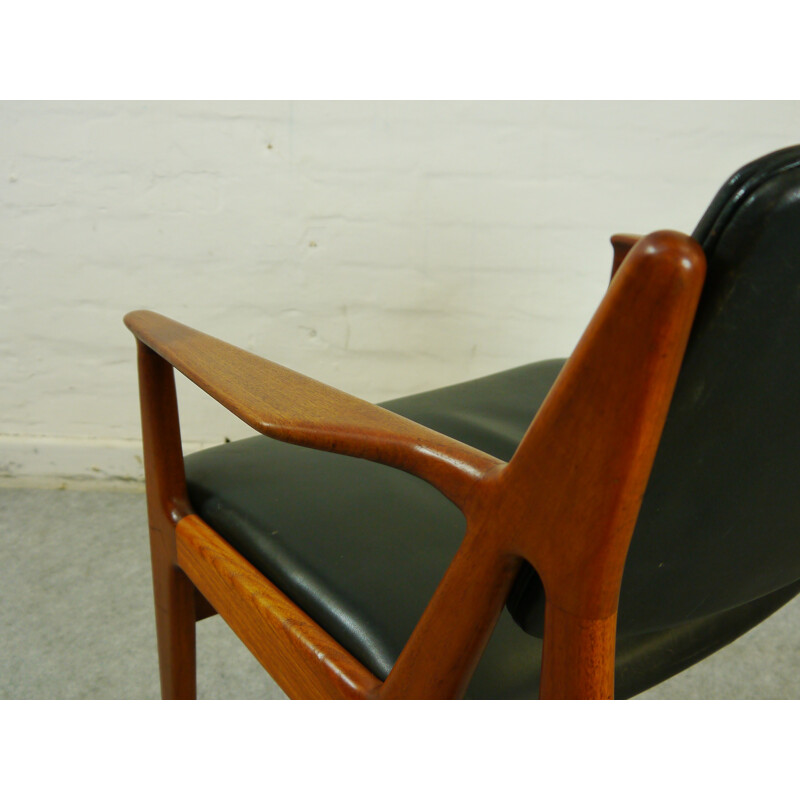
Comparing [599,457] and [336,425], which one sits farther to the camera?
[336,425]

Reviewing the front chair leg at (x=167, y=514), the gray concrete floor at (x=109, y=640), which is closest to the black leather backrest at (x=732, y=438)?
the front chair leg at (x=167, y=514)

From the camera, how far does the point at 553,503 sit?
358 millimetres

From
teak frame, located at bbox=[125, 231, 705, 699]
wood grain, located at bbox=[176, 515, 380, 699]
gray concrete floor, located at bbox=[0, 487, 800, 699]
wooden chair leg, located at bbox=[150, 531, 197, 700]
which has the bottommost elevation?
gray concrete floor, located at bbox=[0, 487, 800, 699]

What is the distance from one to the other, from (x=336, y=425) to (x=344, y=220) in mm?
1090

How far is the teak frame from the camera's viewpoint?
1.00 feet

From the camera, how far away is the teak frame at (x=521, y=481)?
31 centimetres

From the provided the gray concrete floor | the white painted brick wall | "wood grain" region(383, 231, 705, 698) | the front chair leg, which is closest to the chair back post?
"wood grain" region(383, 231, 705, 698)

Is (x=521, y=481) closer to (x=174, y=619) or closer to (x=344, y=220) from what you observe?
(x=174, y=619)

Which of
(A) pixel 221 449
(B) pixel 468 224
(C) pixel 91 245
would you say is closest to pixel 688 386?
(A) pixel 221 449

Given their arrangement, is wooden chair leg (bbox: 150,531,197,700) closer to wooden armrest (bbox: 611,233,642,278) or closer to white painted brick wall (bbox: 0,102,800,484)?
wooden armrest (bbox: 611,233,642,278)

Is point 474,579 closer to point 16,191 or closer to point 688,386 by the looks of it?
point 688,386

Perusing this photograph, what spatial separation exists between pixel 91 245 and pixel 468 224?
786 mm

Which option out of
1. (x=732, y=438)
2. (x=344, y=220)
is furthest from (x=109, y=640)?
(x=732, y=438)

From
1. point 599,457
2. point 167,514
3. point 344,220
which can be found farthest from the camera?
point 344,220
